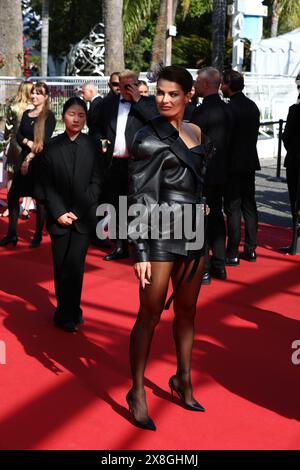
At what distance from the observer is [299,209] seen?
29.9ft

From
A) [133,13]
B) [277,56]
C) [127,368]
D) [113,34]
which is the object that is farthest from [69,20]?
[127,368]

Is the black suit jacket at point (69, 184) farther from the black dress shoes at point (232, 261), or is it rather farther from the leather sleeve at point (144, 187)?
the black dress shoes at point (232, 261)

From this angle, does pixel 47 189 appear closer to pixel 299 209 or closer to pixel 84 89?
pixel 299 209

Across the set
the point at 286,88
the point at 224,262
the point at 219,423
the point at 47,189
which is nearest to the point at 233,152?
the point at 224,262

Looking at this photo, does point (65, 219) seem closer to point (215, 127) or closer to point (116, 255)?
point (215, 127)

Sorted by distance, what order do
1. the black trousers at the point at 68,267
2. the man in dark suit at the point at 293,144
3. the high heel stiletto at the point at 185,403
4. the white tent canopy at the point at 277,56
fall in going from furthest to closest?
the white tent canopy at the point at 277,56 → the man in dark suit at the point at 293,144 → the black trousers at the point at 68,267 → the high heel stiletto at the point at 185,403

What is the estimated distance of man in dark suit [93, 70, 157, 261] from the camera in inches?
336

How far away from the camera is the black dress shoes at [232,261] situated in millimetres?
8695

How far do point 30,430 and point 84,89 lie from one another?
23.4 ft

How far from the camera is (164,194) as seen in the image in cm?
443

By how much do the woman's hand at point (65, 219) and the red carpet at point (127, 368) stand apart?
2.82 ft

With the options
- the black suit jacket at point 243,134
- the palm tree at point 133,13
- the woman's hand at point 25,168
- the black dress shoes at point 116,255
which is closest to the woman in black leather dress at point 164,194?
the black suit jacket at point 243,134

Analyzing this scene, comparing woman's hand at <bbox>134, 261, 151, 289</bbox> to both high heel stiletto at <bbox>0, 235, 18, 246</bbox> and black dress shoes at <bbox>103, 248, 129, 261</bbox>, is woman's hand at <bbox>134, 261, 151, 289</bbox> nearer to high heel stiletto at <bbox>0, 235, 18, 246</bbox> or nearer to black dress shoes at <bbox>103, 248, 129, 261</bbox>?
black dress shoes at <bbox>103, 248, 129, 261</bbox>

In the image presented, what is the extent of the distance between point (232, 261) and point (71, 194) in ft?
9.22
